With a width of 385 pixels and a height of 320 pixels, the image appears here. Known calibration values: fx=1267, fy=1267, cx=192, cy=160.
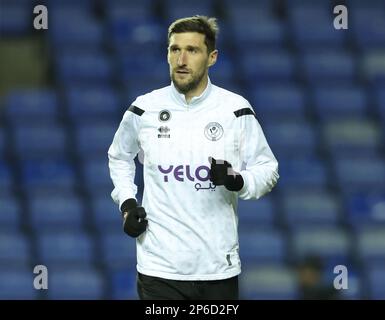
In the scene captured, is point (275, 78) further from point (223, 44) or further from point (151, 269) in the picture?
point (151, 269)

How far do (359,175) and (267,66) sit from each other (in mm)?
1037

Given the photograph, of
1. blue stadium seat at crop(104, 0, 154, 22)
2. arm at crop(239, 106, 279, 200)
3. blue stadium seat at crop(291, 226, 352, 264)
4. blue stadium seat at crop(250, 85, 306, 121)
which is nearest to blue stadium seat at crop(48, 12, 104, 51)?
blue stadium seat at crop(104, 0, 154, 22)

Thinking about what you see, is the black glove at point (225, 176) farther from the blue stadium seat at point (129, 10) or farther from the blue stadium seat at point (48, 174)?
the blue stadium seat at point (129, 10)

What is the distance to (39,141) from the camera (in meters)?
7.90

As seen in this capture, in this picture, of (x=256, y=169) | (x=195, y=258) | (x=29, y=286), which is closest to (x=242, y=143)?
(x=256, y=169)

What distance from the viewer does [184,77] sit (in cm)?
446

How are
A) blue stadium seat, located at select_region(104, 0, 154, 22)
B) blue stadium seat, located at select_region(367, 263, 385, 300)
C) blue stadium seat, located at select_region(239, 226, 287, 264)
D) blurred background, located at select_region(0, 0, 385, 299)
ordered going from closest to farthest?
blue stadium seat, located at select_region(367, 263, 385, 300) → blurred background, located at select_region(0, 0, 385, 299) → blue stadium seat, located at select_region(239, 226, 287, 264) → blue stadium seat, located at select_region(104, 0, 154, 22)

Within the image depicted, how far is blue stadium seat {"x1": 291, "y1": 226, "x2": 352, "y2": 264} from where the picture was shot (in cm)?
744

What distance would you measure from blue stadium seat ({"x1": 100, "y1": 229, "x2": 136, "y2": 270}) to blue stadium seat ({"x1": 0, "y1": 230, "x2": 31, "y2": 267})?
0.44 meters

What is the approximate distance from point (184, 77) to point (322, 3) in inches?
187

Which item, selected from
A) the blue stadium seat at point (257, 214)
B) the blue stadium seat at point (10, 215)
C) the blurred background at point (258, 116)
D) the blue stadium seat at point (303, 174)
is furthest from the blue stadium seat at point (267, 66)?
the blue stadium seat at point (10, 215)

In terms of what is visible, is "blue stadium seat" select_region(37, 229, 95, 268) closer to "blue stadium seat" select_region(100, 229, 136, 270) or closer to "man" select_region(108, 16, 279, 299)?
"blue stadium seat" select_region(100, 229, 136, 270)

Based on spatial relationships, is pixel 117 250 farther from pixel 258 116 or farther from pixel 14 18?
pixel 14 18

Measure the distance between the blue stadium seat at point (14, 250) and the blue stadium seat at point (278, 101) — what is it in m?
1.81
